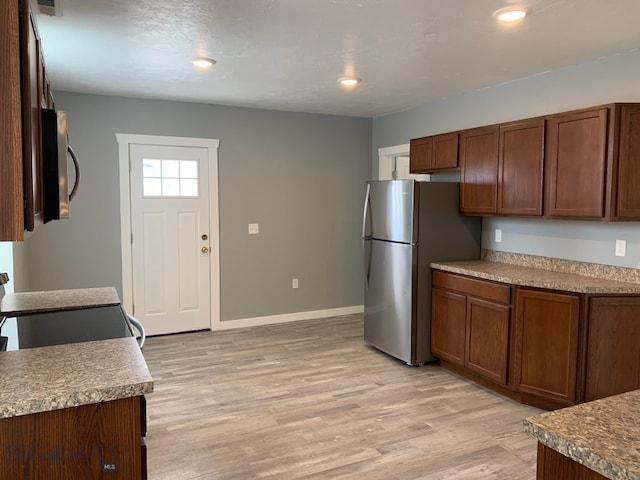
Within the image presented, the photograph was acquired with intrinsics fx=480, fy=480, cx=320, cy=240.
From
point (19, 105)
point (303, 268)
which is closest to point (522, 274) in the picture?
point (303, 268)

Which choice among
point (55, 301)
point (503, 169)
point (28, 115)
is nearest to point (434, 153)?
point (503, 169)

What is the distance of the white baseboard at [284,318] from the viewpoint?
5293mm

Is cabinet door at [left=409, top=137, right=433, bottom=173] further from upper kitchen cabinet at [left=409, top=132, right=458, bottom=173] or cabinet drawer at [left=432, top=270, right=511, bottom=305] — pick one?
cabinet drawer at [left=432, top=270, right=511, bottom=305]

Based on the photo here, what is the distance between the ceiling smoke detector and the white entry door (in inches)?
92.1

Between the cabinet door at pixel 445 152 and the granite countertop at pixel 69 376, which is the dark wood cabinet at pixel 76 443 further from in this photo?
the cabinet door at pixel 445 152

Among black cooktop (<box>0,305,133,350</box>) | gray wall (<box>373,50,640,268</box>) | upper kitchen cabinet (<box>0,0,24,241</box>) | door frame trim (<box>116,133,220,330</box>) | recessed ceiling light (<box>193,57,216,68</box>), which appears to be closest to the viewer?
upper kitchen cabinet (<box>0,0,24,241</box>)

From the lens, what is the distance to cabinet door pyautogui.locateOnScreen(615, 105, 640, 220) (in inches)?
115

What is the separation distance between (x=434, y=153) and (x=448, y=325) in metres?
1.58

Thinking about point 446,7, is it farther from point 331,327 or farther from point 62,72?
point 331,327

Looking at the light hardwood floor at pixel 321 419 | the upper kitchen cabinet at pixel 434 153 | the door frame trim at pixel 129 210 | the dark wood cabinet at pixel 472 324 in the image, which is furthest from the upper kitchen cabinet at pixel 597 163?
the door frame trim at pixel 129 210

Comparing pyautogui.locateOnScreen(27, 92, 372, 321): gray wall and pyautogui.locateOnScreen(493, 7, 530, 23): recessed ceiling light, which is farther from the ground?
pyautogui.locateOnScreen(493, 7, 530, 23): recessed ceiling light

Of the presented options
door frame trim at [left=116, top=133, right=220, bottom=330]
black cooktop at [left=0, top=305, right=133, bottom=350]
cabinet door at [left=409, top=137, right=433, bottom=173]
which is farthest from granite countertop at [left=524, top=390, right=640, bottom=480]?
door frame trim at [left=116, top=133, right=220, bottom=330]

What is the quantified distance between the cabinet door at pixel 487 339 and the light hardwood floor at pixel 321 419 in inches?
7.4

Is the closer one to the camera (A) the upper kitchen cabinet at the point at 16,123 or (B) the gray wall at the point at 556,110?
(A) the upper kitchen cabinet at the point at 16,123
